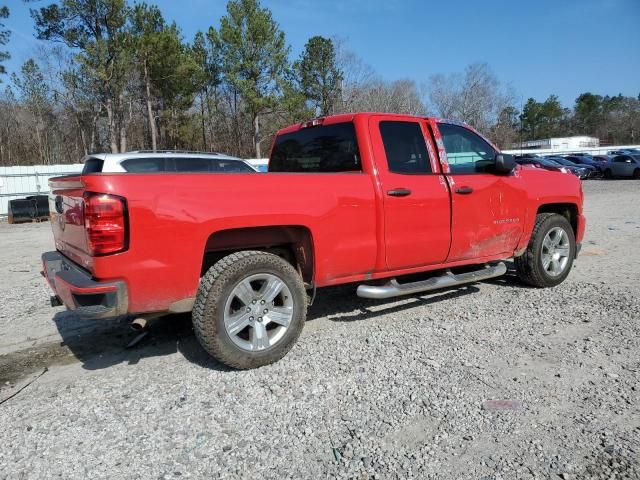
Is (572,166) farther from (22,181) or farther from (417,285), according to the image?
(417,285)

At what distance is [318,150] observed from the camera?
189 inches

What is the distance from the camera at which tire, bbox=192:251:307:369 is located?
3.46 meters

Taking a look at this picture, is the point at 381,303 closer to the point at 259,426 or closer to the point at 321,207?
the point at 321,207

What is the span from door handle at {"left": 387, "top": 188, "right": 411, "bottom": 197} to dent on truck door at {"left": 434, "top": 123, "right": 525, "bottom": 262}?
59cm

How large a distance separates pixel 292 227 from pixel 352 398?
1422mm

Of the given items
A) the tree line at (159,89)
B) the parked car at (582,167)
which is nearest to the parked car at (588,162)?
the parked car at (582,167)

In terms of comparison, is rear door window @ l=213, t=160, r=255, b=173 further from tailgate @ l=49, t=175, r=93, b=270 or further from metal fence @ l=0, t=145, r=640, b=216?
metal fence @ l=0, t=145, r=640, b=216

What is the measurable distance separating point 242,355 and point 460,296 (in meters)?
2.93

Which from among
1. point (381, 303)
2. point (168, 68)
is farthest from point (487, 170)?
point (168, 68)

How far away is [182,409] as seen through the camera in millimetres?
3137

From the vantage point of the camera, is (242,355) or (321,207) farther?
(321,207)

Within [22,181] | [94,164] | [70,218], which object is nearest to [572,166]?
[94,164]

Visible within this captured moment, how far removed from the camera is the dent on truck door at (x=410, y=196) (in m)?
4.26

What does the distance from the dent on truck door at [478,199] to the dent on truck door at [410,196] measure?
0.67 feet
